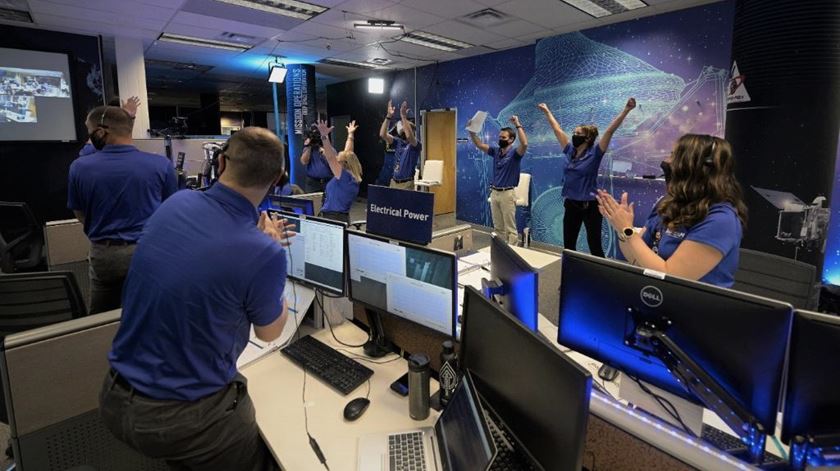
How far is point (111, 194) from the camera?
2.42 metres

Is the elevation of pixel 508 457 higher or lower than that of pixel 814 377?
lower

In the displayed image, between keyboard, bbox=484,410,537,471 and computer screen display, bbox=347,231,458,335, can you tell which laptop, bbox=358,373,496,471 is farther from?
computer screen display, bbox=347,231,458,335

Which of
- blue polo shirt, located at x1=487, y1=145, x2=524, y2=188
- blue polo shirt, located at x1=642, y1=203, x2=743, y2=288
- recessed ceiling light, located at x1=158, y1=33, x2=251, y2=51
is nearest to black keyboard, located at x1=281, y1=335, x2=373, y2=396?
blue polo shirt, located at x1=642, y1=203, x2=743, y2=288

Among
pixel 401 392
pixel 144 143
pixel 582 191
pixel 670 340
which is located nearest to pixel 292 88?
pixel 144 143

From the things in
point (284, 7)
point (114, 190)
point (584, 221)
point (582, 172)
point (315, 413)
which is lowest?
point (315, 413)

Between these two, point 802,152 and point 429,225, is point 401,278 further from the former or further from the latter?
point 802,152

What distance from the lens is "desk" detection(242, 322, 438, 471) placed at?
1.21 m

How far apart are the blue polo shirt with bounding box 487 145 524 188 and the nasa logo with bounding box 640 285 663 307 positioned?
4503mm

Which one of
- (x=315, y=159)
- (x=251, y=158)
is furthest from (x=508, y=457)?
(x=315, y=159)

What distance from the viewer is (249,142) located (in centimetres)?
126

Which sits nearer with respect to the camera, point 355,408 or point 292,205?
point 355,408

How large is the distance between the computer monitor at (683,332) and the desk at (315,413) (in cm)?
A: 61

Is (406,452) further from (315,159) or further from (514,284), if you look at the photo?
(315,159)

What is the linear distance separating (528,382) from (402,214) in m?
1.06
